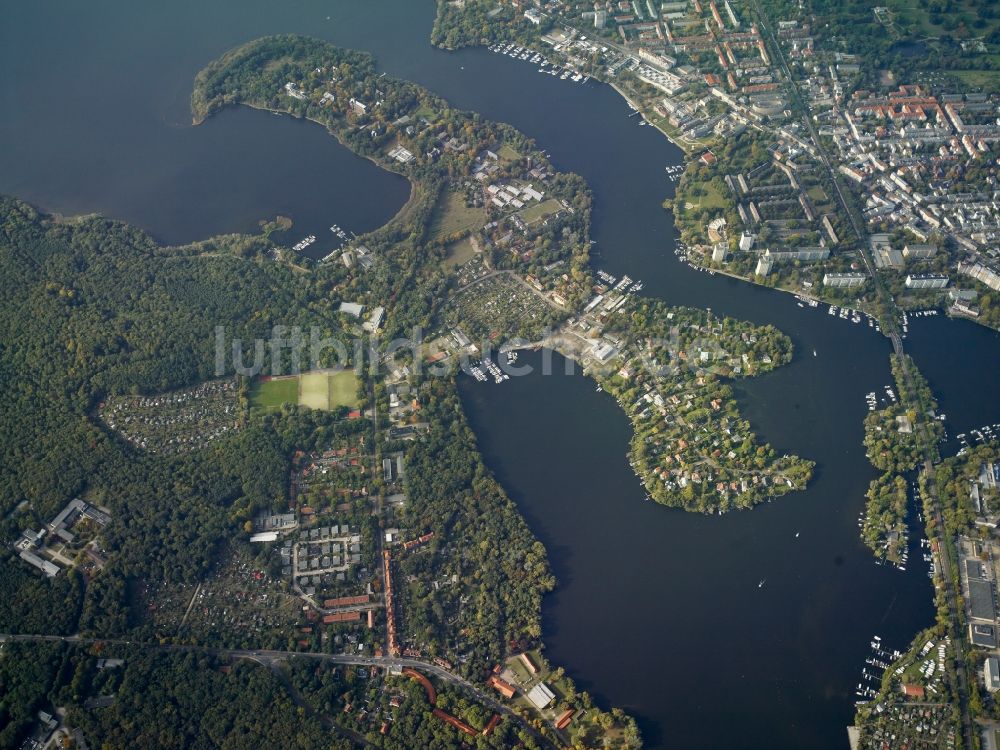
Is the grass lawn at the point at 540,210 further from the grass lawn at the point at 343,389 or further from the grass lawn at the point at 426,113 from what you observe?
the grass lawn at the point at 343,389

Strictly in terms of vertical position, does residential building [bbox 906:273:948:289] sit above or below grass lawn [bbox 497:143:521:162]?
below

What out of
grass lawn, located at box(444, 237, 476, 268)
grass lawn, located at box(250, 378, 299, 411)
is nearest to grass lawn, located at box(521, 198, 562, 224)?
grass lawn, located at box(444, 237, 476, 268)

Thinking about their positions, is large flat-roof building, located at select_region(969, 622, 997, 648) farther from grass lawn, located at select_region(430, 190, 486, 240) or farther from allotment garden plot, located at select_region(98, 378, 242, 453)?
allotment garden plot, located at select_region(98, 378, 242, 453)

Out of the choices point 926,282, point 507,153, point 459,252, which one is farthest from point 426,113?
point 926,282

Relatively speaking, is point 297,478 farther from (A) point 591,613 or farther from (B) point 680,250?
(B) point 680,250

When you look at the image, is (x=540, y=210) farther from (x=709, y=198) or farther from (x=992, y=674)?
(x=992, y=674)

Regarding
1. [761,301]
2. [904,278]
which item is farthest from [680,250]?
[904,278]
